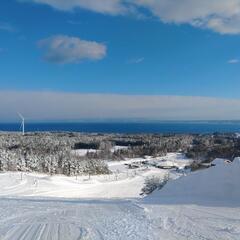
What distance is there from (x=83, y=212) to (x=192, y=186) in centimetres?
819

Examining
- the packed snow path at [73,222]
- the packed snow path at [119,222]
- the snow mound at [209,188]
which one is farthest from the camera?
the snow mound at [209,188]

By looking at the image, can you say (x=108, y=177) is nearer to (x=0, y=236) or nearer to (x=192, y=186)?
(x=192, y=186)

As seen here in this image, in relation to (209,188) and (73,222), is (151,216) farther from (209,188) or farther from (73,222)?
(209,188)

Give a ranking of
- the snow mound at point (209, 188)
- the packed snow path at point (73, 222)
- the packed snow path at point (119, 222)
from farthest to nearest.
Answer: the snow mound at point (209, 188) < the packed snow path at point (73, 222) < the packed snow path at point (119, 222)

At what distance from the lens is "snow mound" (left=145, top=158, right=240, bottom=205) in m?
18.9

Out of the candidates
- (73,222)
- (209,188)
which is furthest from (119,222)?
(209,188)

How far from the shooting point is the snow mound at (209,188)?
18.9 meters

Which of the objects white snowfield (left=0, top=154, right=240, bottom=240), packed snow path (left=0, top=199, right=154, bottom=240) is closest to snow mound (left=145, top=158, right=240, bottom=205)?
white snowfield (left=0, top=154, right=240, bottom=240)

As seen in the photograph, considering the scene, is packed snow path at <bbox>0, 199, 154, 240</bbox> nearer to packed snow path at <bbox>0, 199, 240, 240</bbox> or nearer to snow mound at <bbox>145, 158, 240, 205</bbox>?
packed snow path at <bbox>0, 199, 240, 240</bbox>

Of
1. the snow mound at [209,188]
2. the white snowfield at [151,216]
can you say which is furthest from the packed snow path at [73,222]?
the snow mound at [209,188]

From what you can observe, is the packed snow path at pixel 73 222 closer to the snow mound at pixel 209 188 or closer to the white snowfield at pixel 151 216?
the white snowfield at pixel 151 216

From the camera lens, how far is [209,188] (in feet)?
68.7

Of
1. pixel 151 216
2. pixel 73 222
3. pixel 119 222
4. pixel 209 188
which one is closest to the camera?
pixel 119 222

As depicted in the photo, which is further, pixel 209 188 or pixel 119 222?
pixel 209 188
